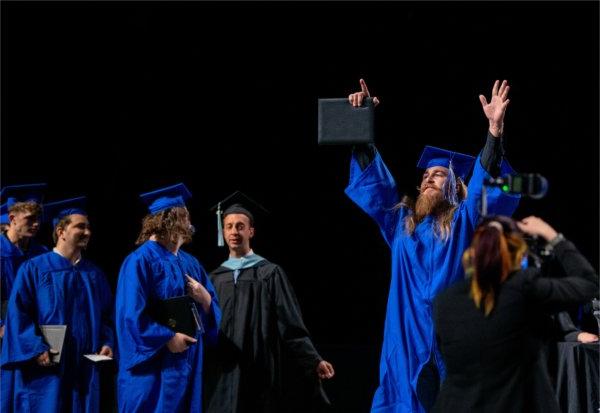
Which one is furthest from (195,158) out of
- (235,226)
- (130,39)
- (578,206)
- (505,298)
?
(505,298)

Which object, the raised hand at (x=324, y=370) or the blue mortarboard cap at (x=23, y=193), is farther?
the blue mortarboard cap at (x=23, y=193)

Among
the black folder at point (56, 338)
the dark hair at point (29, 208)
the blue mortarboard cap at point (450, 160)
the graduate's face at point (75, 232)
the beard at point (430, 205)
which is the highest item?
the blue mortarboard cap at point (450, 160)

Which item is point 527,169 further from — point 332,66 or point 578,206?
point 332,66

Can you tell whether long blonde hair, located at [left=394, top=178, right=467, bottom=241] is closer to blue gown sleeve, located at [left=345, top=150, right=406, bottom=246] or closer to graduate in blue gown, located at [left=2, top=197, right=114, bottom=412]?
blue gown sleeve, located at [left=345, top=150, right=406, bottom=246]

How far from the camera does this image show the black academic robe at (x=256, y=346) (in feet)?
18.0

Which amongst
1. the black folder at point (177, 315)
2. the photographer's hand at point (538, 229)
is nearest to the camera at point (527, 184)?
Answer: the photographer's hand at point (538, 229)

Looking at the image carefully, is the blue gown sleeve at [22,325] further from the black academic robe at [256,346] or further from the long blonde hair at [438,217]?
the long blonde hair at [438,217]

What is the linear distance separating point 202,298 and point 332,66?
9.04 feet

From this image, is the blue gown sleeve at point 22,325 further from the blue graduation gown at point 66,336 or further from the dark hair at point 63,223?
the dark hair at point 63,223

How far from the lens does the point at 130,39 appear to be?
7.16 meters

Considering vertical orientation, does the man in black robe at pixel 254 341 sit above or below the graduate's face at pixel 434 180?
below

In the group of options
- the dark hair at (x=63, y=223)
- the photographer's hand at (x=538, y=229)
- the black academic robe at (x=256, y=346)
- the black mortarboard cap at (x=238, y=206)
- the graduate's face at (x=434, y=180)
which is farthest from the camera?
the black mortarboard cap at (x=238, y=206)

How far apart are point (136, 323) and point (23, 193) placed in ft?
5.42

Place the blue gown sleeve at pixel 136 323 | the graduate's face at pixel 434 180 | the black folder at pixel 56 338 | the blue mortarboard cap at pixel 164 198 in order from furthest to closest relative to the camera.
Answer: the blue mortarboard cap at pixel 164 198
the black folder at pixel 56 338
the blue gown sleeve at pixel 136 323
the graduate's face at pixel 434 180
